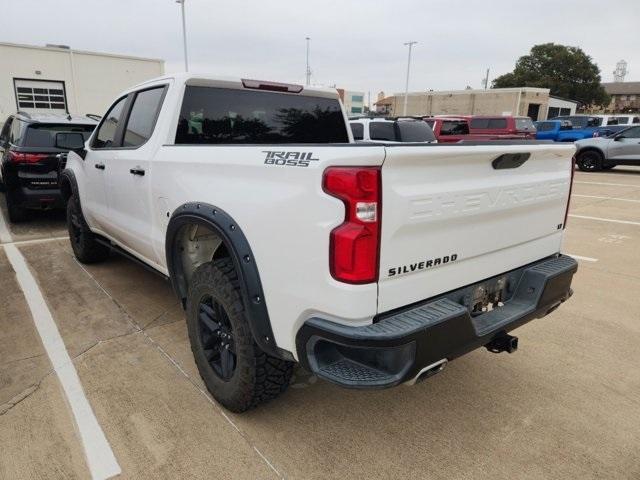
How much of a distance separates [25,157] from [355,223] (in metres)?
6.63

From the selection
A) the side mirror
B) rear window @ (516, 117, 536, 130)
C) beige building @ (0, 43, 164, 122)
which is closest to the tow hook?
the side mirror

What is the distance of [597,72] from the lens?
60.8 metres

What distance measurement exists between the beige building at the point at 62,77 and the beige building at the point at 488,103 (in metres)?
33.4

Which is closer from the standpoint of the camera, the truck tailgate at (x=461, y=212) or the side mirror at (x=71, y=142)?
the truck tailgate at (x=461, y=212)

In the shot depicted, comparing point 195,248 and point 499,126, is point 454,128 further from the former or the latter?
point 195,248

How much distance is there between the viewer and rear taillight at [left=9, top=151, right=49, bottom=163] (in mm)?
6695

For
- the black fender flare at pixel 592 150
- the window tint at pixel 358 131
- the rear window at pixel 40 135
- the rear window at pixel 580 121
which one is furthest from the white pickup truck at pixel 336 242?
the rear window at pixel 580 121

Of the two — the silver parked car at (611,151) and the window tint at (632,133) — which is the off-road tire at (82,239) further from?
the window tint at (632,133)

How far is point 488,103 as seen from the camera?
48469 mm

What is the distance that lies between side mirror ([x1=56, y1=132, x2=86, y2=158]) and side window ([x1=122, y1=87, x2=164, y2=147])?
114 cm

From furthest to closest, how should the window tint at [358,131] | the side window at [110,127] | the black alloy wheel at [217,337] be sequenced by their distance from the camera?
1. the window tint at [358,131]
2. the side window at [110,127]
3. the black alloy wheel at [217,337]

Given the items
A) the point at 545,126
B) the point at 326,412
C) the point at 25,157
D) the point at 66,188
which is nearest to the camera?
the point at 326,412

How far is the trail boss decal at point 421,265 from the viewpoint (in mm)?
1987

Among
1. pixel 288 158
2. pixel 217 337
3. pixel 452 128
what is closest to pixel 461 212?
pixel 288 158
